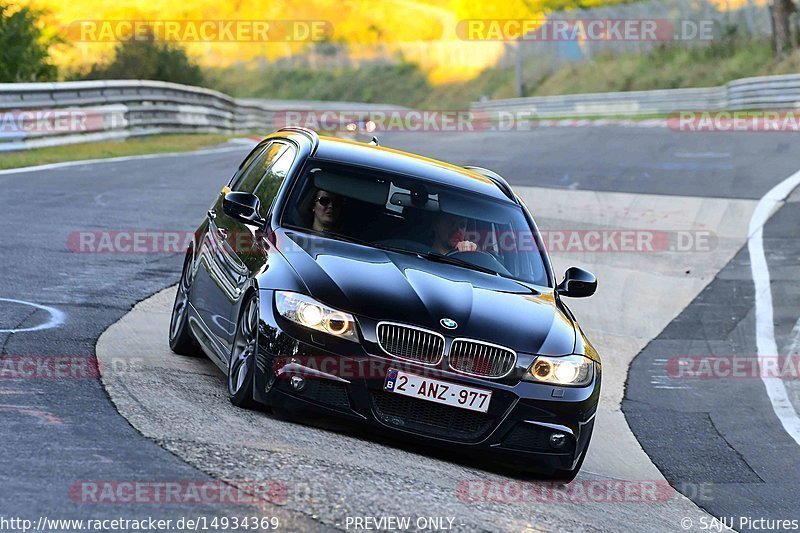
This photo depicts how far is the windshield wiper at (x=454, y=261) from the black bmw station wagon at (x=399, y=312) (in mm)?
11

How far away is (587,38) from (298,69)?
121 feet

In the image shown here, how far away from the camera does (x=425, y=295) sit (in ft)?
22.7

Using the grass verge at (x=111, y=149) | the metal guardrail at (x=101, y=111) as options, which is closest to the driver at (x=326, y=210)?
the grass verge at (x=111, y=149)

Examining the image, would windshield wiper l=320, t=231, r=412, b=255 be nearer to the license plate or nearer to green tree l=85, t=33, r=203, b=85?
the license plate

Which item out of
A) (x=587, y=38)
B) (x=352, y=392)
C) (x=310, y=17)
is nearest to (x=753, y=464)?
(x=352, y=392)

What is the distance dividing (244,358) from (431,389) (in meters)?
1.04

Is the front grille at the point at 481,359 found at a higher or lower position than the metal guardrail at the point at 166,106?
lower

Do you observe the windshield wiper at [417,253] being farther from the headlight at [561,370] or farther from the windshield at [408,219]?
the headlight at [561,370]

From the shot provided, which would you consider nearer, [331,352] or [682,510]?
[331,352]

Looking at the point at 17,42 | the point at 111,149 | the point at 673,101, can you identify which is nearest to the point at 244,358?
the point at 111,149

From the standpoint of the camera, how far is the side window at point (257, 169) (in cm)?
875

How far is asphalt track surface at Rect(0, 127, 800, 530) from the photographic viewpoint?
564cm

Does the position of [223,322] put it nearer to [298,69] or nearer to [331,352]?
[331,352]

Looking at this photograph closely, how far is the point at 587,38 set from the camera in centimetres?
6016
